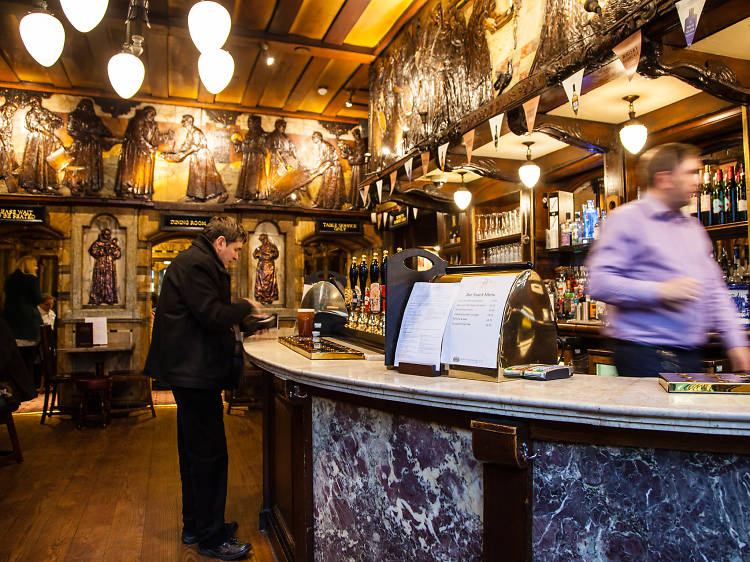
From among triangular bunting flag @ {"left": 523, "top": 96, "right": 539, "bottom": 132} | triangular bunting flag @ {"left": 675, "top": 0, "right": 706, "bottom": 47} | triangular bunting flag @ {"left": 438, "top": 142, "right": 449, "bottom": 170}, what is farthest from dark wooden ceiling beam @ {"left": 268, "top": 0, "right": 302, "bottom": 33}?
triangular bunting flag @ {"left": 675, "top": 0, "right": 706, "bottom": 47}

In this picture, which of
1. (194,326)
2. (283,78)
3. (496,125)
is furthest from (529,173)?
(283,78)

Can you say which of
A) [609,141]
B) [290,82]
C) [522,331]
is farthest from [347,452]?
[290,82]

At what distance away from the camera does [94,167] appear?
25.7 feet

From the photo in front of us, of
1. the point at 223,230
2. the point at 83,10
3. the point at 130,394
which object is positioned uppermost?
the point at 83,10

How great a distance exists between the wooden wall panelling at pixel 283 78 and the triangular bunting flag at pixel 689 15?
16.7ft

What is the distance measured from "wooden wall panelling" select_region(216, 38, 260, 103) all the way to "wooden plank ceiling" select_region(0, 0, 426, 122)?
0.01m

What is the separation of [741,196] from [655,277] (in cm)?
219

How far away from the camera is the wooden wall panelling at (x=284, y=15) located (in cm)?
556

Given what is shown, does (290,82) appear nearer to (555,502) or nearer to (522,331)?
(522,331)

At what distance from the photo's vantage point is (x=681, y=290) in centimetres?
194

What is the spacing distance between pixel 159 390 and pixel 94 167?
357 cm

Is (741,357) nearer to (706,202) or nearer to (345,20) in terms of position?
(706,202)

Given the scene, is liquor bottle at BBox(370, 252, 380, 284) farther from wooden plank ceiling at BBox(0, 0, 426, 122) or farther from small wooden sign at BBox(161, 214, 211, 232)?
small wooden sign at BBox(161, 214, 211, 232)

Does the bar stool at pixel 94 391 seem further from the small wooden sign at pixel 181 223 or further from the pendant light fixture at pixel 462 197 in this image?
the pendant light fixture at pixel 462 197
